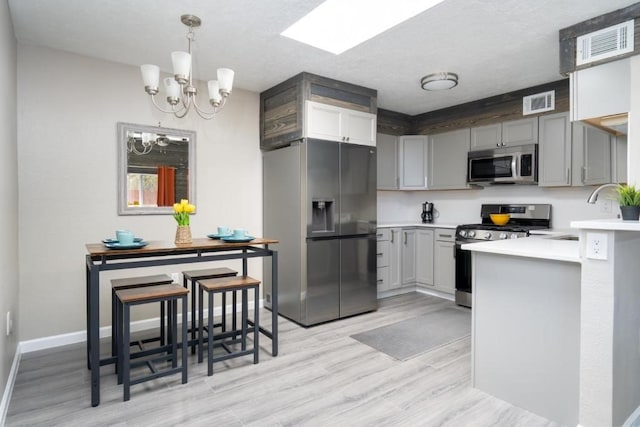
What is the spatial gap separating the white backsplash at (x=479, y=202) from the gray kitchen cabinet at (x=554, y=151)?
1.00 ft

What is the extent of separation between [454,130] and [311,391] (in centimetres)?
376

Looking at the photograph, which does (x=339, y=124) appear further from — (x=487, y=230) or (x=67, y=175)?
(x=67, y=175)

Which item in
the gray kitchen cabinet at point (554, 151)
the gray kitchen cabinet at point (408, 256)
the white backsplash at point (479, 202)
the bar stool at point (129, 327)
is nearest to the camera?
the bar stool at point (129, 327)

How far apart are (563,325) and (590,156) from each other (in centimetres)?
237

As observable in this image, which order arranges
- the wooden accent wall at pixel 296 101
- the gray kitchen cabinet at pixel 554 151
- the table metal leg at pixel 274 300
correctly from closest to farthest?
the table metal leg at pixel 274 300 < the wooden accent wall at pixel 296 101 < the gray kitchen cabinet at pixel 554 151

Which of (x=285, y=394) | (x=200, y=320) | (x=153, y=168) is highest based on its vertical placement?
(x=153, y=168)

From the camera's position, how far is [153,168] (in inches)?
138

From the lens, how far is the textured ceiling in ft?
7.91

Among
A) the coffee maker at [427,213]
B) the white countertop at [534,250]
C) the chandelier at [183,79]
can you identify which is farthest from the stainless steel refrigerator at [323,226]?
the white countertop at [534,250]

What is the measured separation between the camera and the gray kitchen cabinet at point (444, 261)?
4527mm

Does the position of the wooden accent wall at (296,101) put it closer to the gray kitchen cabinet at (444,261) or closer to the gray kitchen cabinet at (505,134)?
the gray kitchen cabinet at (505,134)

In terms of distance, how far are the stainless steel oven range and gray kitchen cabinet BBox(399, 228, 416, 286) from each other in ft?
2.19

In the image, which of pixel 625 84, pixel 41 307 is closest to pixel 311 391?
pixel 41 307

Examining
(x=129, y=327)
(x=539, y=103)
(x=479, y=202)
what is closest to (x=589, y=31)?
(x=539, y=103)
